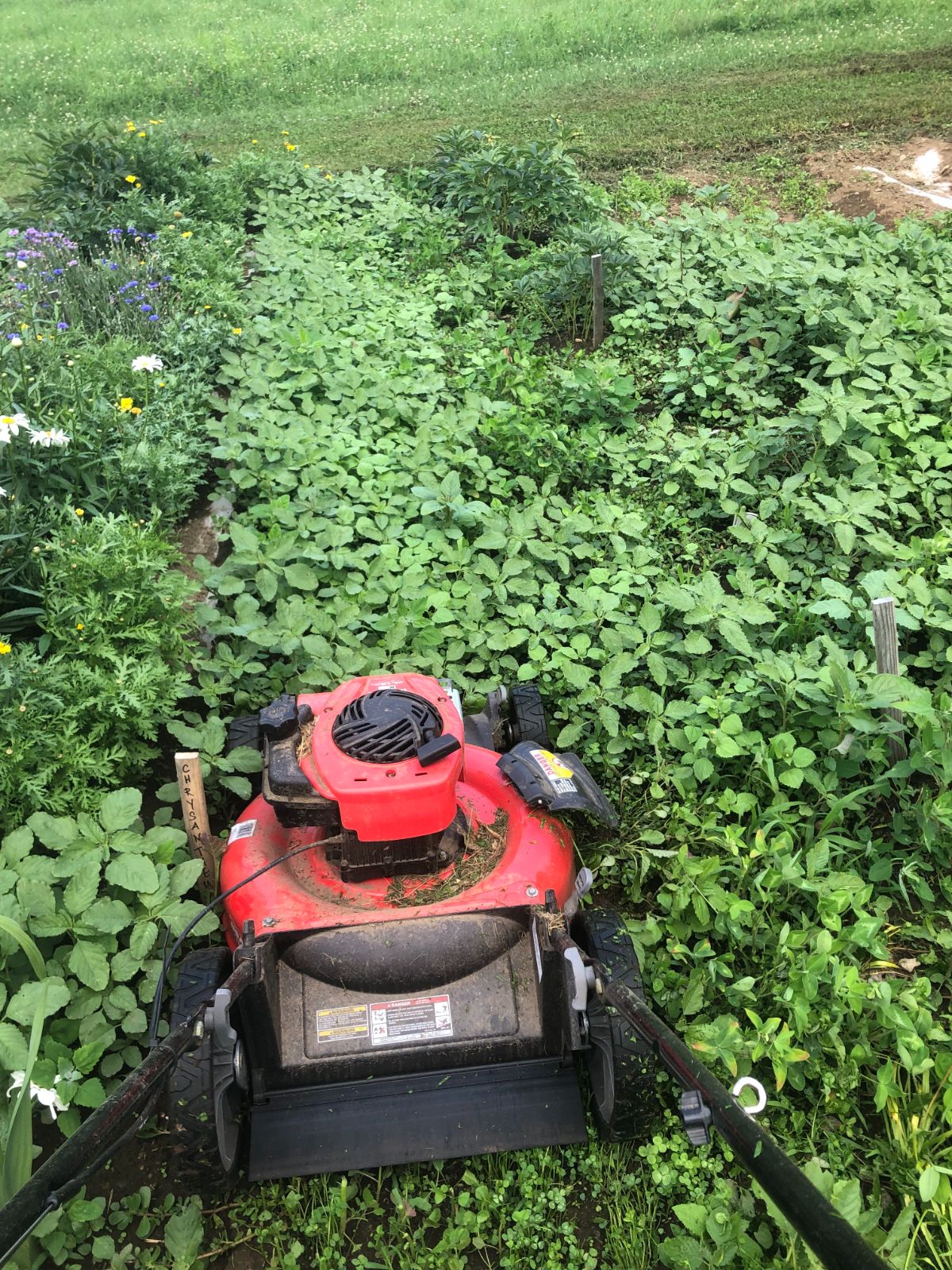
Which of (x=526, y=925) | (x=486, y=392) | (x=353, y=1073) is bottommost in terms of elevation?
(x=353, y=1073)

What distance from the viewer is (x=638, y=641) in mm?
3066

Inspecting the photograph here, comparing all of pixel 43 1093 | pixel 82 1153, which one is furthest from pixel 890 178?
pixel 82 1153

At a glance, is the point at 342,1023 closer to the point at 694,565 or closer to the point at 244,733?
the point at 244,733

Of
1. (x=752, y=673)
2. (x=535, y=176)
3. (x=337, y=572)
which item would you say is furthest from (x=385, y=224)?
(x=752, y=673)

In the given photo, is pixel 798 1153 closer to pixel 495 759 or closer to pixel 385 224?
pixel 495 759

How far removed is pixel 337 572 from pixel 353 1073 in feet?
6.13

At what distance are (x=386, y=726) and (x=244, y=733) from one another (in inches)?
33.1

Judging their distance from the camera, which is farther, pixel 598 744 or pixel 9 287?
pixel 9 287

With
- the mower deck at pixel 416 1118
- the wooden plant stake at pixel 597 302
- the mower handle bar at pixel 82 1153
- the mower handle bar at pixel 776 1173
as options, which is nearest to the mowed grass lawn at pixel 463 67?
the wooden plant stake at pixel 597 302

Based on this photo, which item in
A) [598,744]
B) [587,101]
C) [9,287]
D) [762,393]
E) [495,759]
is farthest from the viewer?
[587,101]

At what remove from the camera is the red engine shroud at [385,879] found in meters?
2.10

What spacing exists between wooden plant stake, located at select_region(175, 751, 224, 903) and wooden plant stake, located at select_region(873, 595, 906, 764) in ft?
6.55

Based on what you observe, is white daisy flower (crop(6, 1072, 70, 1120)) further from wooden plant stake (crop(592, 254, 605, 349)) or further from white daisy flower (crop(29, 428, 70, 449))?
wooden plant stake (crop(592, 254, 605, 349))

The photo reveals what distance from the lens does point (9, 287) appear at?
16.3 feet
